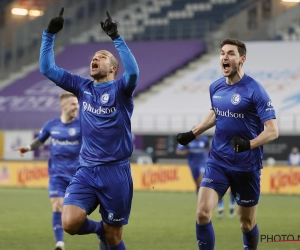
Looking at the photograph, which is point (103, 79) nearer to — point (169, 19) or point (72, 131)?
point (72, 131)

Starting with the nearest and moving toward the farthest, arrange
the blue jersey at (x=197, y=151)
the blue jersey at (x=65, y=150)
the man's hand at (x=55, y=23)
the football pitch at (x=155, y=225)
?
1. the man's hand at (x=55, y=23)
2. the football pitch at (x=155, y=225)
3. the blue jersey at (x=65, y=150)
4. the blue jersey at (x=197, y=151)

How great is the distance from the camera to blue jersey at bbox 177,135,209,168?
66.5 ft

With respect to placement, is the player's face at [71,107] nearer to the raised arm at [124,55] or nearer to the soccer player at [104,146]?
the soccer player at [104,146]

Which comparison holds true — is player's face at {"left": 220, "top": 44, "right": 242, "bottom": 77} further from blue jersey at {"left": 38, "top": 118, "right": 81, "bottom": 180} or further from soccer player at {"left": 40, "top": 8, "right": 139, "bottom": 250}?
blue jersey at {"left": 38, "top": 118, "right": 81, "bottom": 180}

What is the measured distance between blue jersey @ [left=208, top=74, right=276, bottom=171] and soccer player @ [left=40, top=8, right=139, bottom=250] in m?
1.14

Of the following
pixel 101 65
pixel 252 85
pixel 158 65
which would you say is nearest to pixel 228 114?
pixel 252 85

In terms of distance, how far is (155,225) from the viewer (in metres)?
14.8

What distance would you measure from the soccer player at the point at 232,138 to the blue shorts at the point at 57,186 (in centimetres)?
331

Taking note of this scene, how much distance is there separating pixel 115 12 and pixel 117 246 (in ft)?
120

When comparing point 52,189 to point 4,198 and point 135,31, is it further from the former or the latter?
point 135,31

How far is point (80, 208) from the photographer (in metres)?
7.80

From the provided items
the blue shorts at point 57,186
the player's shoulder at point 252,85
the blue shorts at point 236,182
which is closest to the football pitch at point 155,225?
the blue shorts at point 57,186

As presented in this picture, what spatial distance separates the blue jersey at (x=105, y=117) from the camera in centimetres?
794

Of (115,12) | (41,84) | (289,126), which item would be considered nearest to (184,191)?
(289,126)
